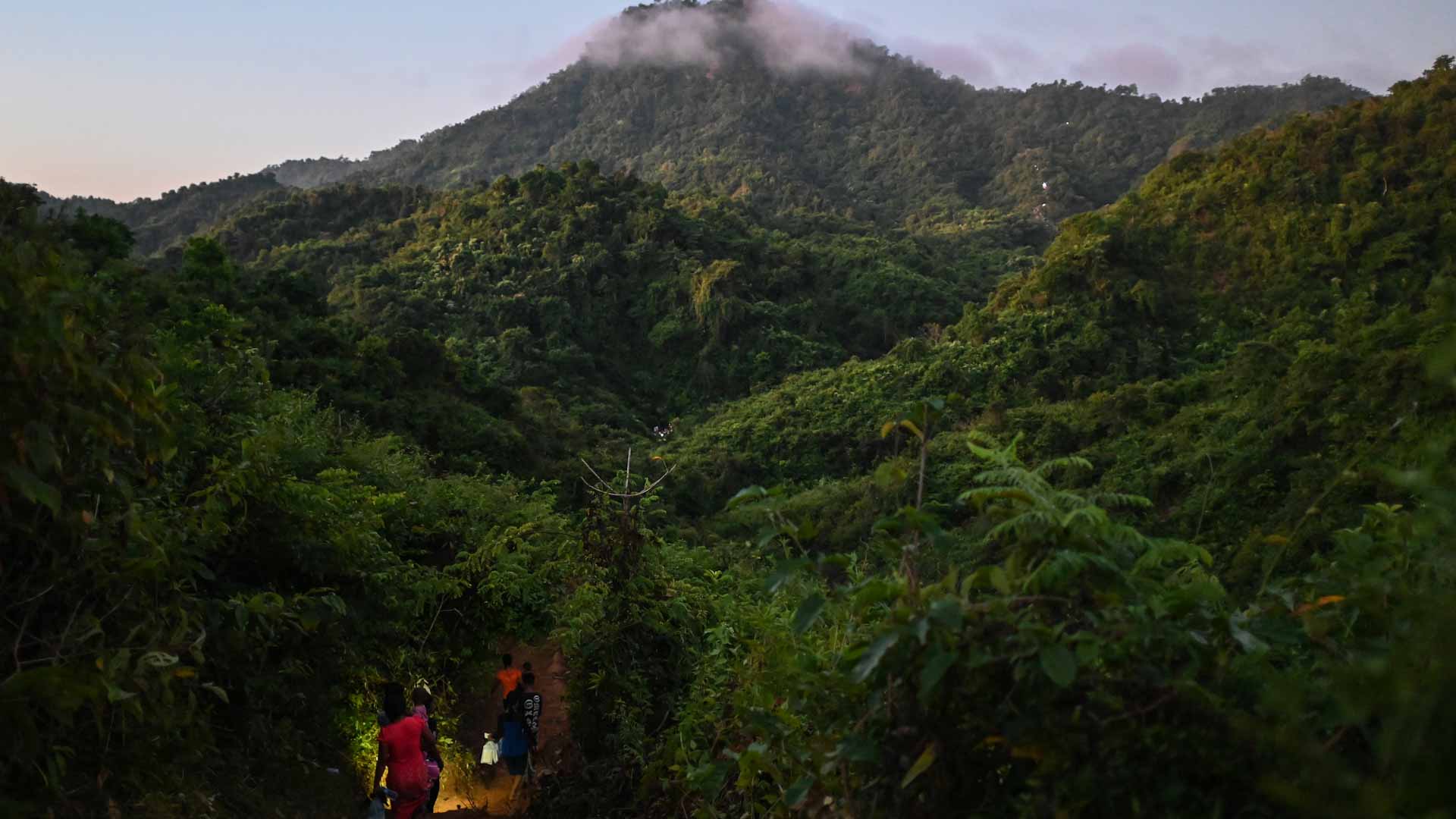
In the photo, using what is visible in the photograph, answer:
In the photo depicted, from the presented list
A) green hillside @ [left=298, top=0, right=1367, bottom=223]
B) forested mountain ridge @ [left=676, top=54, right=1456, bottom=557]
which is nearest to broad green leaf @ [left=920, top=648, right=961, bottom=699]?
forested mountain ridge @ [left=676, top=54, right=1456, bottom=557]

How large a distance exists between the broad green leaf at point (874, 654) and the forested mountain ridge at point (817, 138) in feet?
173

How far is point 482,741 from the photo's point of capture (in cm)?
867

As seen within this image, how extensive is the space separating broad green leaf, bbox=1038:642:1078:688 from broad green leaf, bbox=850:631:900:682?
320 mm

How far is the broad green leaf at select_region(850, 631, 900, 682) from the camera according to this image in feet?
7.36

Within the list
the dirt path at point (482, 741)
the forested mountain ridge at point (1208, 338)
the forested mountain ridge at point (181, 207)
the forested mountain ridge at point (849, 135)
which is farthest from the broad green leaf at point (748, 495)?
the forested mountain ridge at point (181, 207)

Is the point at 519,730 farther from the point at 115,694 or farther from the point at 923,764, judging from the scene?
the point at 923,764

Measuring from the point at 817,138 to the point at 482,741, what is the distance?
68095 mm

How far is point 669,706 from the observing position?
6.40 m

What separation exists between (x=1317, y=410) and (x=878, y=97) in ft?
228

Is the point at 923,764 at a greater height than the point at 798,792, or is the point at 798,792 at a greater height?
the point at 923,764

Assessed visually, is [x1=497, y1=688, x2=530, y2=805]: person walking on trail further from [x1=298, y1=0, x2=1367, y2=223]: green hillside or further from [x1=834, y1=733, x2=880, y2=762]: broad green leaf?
[x1=298, y1=0, x2=1367, y2=223]: green hillside

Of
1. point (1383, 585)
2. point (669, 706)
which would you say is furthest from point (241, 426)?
point (1383, 585)

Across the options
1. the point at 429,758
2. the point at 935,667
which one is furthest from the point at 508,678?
the point at 935,667

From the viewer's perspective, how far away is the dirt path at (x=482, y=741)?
291 inches
